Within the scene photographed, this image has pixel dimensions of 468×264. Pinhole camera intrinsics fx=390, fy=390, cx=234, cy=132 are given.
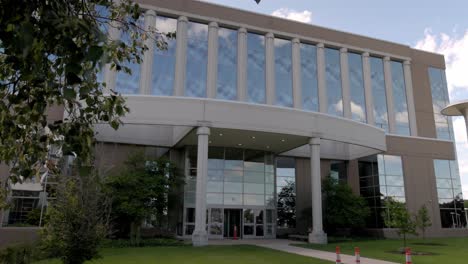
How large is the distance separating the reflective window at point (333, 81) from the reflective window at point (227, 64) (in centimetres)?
1005

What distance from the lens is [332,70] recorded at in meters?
40.5

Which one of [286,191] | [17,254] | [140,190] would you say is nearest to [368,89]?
[286,191]

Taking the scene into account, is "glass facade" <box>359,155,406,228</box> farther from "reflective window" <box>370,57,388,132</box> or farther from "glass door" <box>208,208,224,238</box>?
"glass door" <box>208,208,224,238</box>

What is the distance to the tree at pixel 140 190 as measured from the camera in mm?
24922

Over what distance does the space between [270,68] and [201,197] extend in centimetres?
1806

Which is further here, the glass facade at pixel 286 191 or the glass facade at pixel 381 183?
the glass facade at pixel 381 183

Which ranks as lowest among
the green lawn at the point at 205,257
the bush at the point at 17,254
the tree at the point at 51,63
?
the green lawn at the point at 205,257

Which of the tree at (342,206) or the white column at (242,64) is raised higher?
the white column at (242,64)

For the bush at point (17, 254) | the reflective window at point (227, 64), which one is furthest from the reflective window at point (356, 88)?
the bush at point (17, 254)

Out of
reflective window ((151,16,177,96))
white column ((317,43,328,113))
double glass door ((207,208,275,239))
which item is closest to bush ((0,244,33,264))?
double glass door ((207,208,275,239))

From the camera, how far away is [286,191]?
35.3 m

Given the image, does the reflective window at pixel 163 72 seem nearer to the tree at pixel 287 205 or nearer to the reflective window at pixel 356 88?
the tree at pixel 287 205

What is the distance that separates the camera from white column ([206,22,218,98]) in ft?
116

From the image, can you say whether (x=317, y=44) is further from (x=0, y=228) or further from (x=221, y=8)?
(x=0, y=228)
